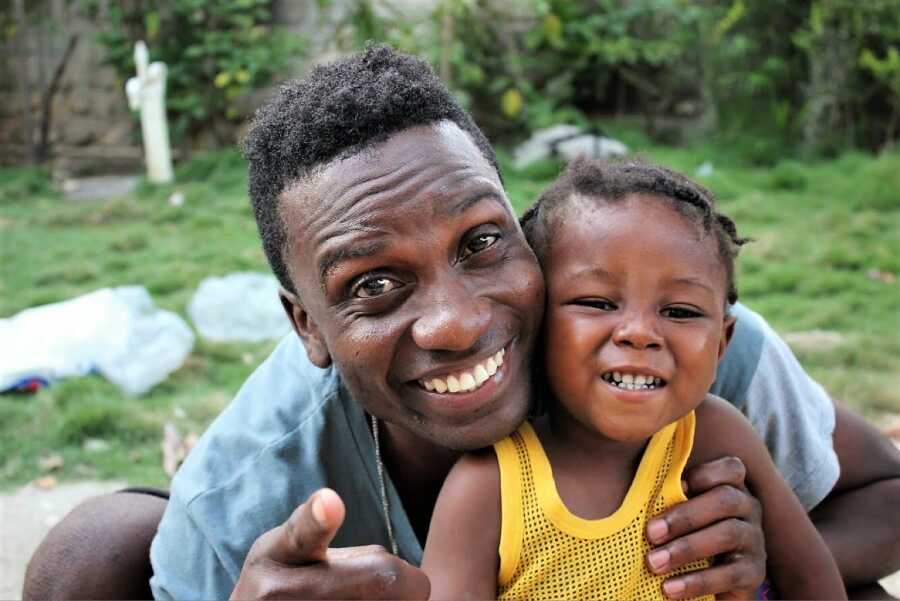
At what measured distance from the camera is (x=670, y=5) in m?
8.20

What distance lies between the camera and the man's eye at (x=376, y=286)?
1806 mm

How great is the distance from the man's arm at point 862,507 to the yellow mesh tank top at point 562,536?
0.58 metres

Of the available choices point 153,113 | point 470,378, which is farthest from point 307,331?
point 153,113

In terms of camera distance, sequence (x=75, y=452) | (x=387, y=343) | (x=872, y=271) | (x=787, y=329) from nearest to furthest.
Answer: (x=387, y=343)
(x=75, y=452)
(x=787, y=329)
(x=872, y=271)

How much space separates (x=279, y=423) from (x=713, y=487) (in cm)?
84

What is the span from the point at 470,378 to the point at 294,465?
479 millimetres

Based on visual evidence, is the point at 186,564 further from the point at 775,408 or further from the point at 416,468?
the point at 775,408

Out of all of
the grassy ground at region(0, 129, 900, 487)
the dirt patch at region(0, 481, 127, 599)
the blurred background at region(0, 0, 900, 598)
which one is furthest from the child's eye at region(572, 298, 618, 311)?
the blurred background at region(0, 0, 900, 598)

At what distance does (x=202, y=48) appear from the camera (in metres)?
8.66

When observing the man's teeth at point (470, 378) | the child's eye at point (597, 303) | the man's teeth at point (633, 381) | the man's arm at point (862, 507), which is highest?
the child's eye at point (597, 303)

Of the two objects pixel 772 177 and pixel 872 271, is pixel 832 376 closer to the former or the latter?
pixel 872 271

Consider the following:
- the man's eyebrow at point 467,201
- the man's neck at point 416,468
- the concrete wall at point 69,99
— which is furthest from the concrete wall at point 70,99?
the man's eyebrow at point 467,201

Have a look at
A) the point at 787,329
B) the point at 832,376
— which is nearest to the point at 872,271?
the point at 787,329

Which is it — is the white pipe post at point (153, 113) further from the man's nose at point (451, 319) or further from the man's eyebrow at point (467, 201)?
the man's nose at point (451, 319)
